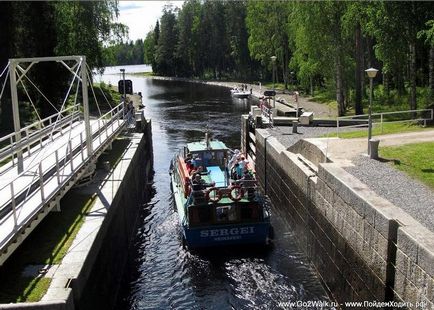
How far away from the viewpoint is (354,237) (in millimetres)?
13617

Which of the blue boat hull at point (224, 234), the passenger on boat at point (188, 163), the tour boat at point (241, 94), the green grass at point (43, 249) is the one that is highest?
the tour boat at point (241, 94)

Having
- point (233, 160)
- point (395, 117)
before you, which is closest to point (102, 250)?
point (233, 160)

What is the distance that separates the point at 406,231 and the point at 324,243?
5.79m

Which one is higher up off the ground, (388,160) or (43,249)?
(388,160)

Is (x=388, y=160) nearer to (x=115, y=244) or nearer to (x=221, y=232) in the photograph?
(x=221, y=232)

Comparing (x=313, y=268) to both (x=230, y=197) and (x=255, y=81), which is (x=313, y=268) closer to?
(x=230, y=197)

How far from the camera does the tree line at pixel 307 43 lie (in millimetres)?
30312

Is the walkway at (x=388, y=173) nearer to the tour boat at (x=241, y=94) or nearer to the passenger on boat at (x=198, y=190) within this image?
the passenger on boat at (x=198, y=190)

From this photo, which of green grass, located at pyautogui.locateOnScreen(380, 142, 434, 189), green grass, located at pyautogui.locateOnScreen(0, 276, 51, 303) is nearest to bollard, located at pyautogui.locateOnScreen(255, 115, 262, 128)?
green grass, located at pyautogui.locateOnScreen(380, 142, 434, 189)

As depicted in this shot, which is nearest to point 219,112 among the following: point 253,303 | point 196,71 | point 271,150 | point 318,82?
point 318,82

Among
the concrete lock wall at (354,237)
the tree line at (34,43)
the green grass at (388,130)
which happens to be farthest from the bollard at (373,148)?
the tree line at (34,43)

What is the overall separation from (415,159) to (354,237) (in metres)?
5.55

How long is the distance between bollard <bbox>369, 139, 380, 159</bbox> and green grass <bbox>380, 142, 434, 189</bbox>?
426mm

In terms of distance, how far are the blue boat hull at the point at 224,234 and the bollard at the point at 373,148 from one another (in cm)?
451
